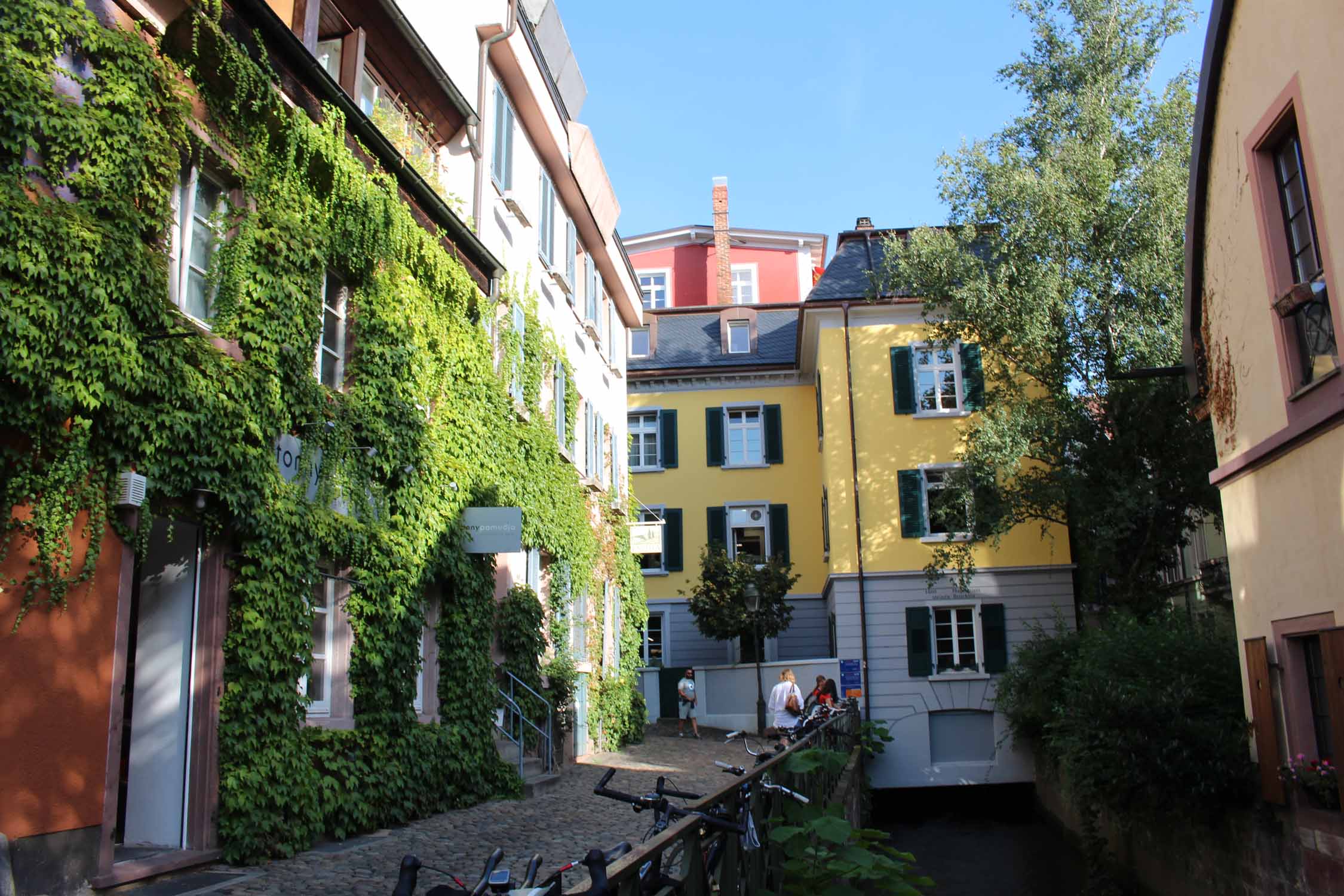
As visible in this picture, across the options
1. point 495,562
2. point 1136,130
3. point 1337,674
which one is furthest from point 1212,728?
point 1136,130

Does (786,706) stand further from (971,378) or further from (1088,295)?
(971,378)

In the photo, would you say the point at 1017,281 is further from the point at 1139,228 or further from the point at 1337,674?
the point at 1337,674

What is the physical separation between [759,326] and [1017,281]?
15.9 m

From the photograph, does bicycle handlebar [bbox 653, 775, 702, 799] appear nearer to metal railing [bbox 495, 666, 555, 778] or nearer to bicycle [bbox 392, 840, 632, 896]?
bicycle [bbox 392, 840, 632, 896]

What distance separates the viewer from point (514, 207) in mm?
15930

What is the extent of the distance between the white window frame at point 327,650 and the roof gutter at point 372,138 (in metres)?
4.28

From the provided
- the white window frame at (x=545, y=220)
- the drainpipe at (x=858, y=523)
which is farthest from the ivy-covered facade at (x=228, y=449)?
the drainpipe at (x=858, y=523)

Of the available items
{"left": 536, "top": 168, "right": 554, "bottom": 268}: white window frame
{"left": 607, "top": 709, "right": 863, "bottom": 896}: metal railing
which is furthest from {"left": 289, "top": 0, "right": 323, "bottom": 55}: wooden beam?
{"left": 607, "top": 709, "right": 863, "bottom": 896}: metal railing

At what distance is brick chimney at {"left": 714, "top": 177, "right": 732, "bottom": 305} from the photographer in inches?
1604

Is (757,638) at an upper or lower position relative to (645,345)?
lower

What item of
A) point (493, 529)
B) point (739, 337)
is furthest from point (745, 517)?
point (493, 529)

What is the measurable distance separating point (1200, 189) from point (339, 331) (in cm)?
880

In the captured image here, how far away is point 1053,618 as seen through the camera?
2548 centimetres

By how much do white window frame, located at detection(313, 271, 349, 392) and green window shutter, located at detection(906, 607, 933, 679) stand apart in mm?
18154
